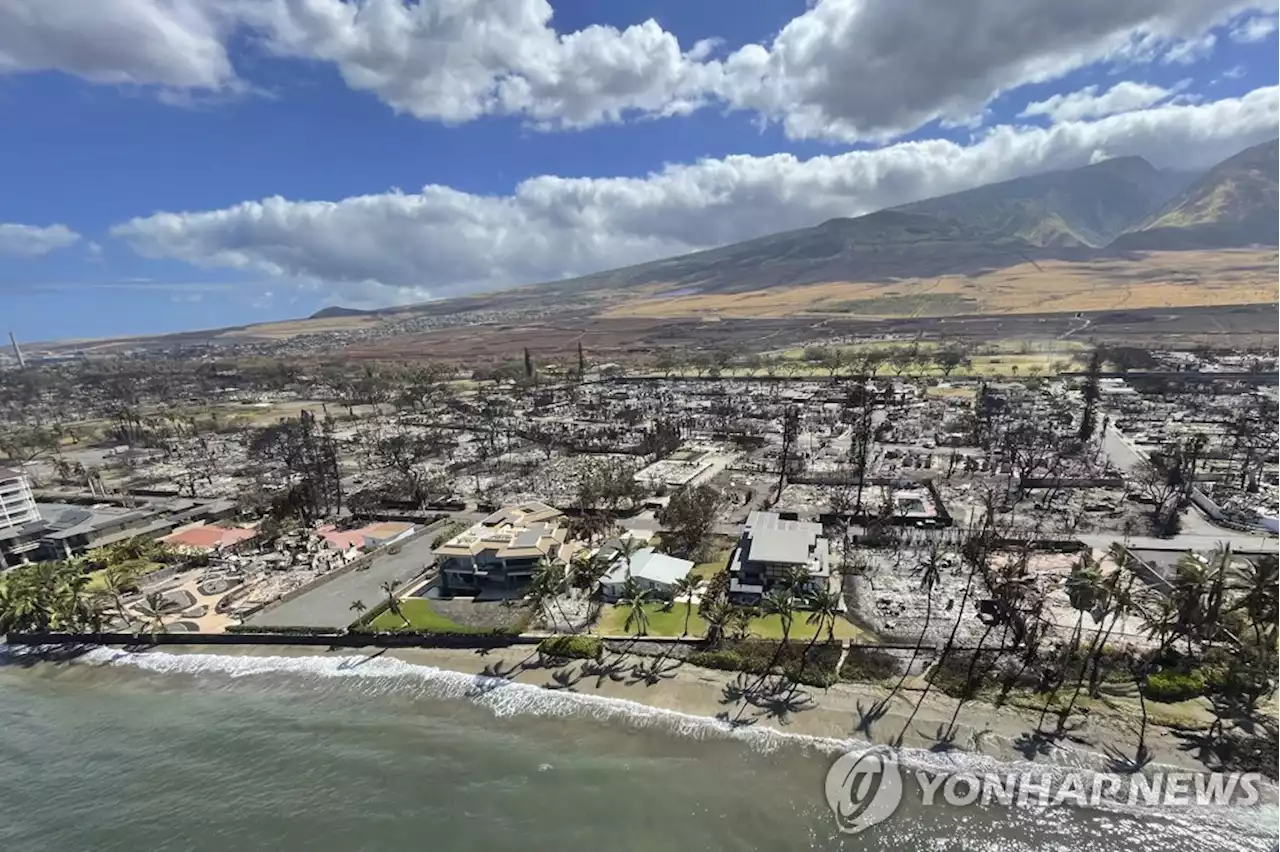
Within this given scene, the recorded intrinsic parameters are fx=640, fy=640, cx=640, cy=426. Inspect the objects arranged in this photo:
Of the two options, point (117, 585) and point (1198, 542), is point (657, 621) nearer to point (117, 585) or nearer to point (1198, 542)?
point (117, 585)

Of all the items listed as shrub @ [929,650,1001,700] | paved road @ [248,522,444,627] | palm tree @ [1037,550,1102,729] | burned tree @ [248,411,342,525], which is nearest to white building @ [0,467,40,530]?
burned tree @ [248,411,342,525]

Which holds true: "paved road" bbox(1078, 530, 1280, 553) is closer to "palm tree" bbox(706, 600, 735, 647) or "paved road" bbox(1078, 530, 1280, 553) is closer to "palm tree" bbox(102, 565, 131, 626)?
"palm tree" bbox(706, 600, 735, 647)

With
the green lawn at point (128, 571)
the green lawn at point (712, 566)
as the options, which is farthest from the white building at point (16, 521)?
the green lawn at point (712, 566)

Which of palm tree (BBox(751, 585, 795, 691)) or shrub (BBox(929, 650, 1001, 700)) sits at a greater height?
palm tree (BBox(751, 585, 795, 691))

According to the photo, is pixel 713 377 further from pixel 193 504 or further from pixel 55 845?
pixel 55 845

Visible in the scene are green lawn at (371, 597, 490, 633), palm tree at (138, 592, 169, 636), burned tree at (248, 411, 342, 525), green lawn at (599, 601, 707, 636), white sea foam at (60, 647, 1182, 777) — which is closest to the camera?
white sea foam at (60, 647, 1182, 777)

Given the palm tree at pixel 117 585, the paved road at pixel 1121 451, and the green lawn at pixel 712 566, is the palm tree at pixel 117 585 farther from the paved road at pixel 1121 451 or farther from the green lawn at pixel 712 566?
the paved road at pixel 1121 451

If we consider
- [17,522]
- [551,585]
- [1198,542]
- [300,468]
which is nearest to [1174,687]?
[1198,542]
